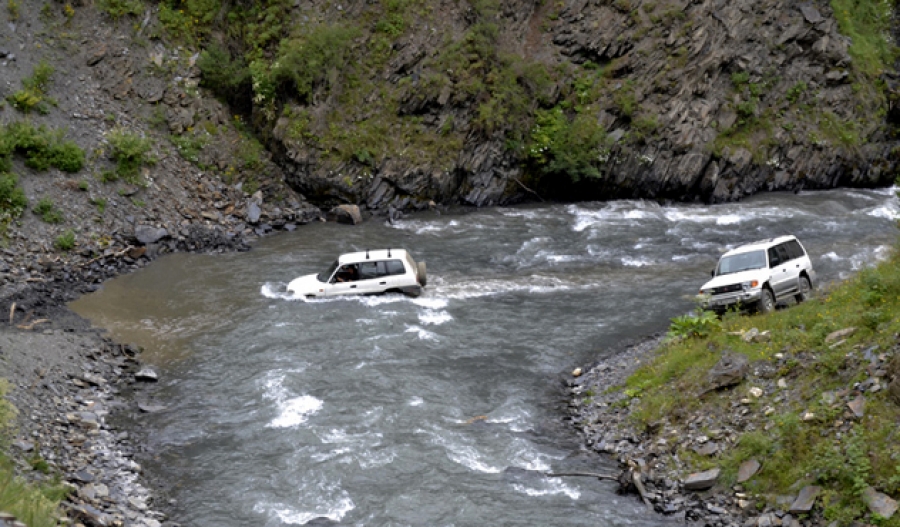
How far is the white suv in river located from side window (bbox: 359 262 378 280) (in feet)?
33.0

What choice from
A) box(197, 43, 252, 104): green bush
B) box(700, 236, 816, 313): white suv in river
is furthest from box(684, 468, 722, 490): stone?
box(197, 43, 252, 104): green bush

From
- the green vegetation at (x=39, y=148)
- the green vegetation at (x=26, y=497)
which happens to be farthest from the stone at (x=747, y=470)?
the green vegetation at (x=39, y=148)

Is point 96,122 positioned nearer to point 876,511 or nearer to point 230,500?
point 230,500

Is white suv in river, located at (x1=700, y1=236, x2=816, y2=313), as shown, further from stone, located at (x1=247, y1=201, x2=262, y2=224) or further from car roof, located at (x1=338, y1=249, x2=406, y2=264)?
stone, located at (x1=247, y1=201, x2=262, y2=224)

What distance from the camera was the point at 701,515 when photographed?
14711 millimetres

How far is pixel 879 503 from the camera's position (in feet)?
42.9

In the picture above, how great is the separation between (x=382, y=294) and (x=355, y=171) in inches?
511

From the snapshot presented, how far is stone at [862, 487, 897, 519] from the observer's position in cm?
Result: 1287

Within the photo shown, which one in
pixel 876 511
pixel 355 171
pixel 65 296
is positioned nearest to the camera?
pixel 876 511

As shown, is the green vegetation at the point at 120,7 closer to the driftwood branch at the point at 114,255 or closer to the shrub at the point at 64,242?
the driftwood branch at the point at 114,255

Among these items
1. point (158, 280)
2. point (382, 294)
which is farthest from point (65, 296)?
point (382, 294)

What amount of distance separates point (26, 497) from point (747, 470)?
11780mm

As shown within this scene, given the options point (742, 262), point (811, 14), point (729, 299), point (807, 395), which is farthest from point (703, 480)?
point (811, 14)

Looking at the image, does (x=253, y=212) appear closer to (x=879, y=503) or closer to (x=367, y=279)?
(x=367, y=279)
